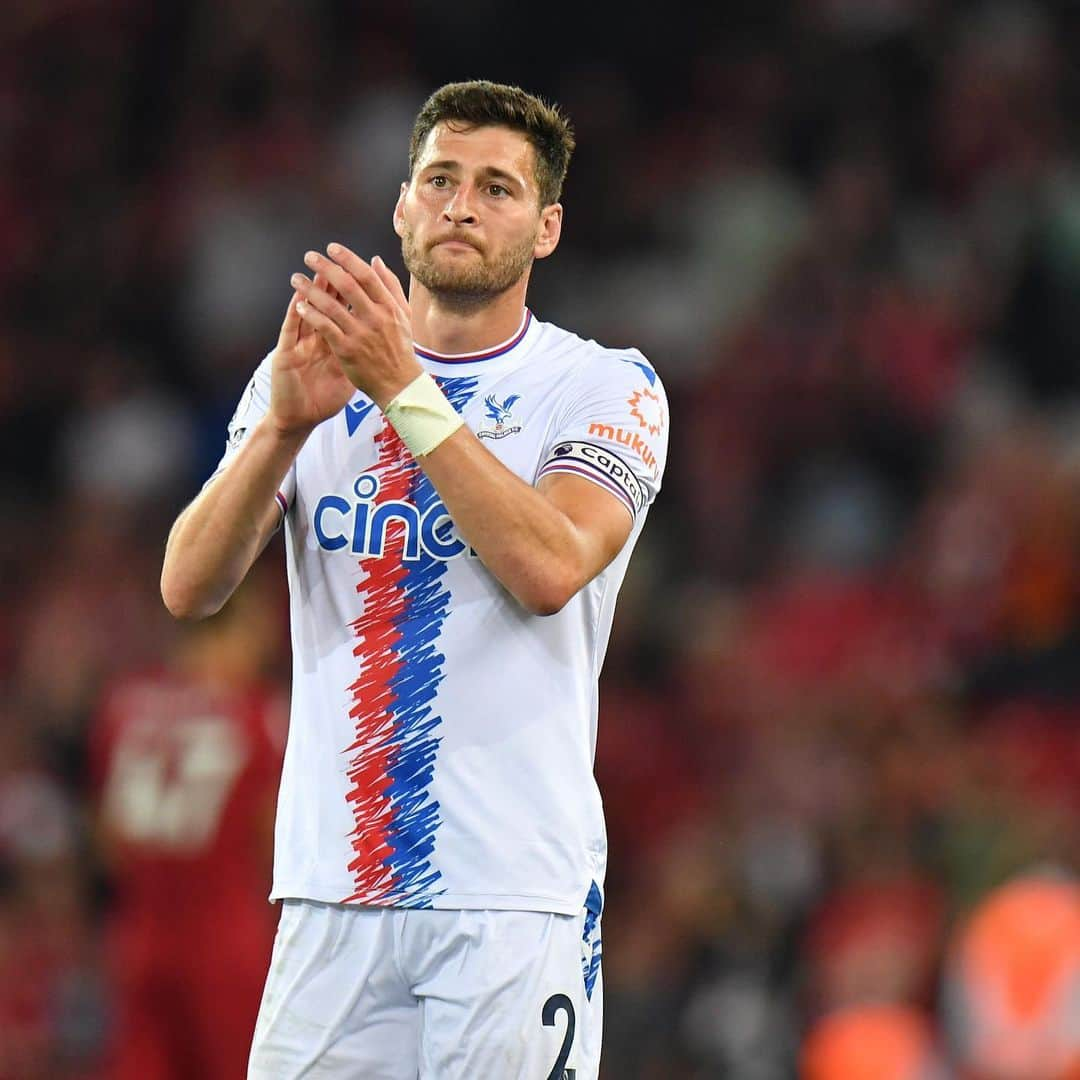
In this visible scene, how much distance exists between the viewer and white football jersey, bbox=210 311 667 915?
3637 mm

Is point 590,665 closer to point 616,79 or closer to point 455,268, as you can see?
point 455,268

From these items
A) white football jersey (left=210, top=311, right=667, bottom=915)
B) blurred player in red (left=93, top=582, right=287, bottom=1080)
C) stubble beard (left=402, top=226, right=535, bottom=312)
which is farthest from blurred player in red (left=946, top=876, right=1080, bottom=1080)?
blurred player in red (left=93, top=582, right=287, bottom=1080)

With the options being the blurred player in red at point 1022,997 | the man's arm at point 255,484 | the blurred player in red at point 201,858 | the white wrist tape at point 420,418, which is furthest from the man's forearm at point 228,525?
the blurred player in red at point 201,858

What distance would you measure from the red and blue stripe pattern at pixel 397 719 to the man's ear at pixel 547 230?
1.73ft

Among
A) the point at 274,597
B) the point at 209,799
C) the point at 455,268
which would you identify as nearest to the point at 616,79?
the point at 274,597

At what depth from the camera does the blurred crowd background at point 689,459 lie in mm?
7871

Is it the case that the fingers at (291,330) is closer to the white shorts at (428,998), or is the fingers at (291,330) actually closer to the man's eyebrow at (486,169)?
the man's eyebrow at (486,169)

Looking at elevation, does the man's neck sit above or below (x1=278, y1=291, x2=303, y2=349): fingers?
above

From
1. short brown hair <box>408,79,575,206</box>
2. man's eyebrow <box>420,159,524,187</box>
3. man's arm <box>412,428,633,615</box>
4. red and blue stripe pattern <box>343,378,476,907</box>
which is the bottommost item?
red and blue stripe pattern <box>343,378,476,907</box>

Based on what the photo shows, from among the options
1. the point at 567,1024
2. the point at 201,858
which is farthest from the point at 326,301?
the point at 201,858

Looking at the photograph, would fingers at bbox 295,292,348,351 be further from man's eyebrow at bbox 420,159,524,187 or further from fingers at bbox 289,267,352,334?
man's eyebrow at bbox 420,159,524,187

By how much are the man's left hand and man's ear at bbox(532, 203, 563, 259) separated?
0.55 m

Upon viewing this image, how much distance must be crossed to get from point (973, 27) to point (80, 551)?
5.57 metres

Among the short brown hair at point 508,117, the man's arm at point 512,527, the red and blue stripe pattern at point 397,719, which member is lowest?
the red and blue stripe pattern at point 397,719
